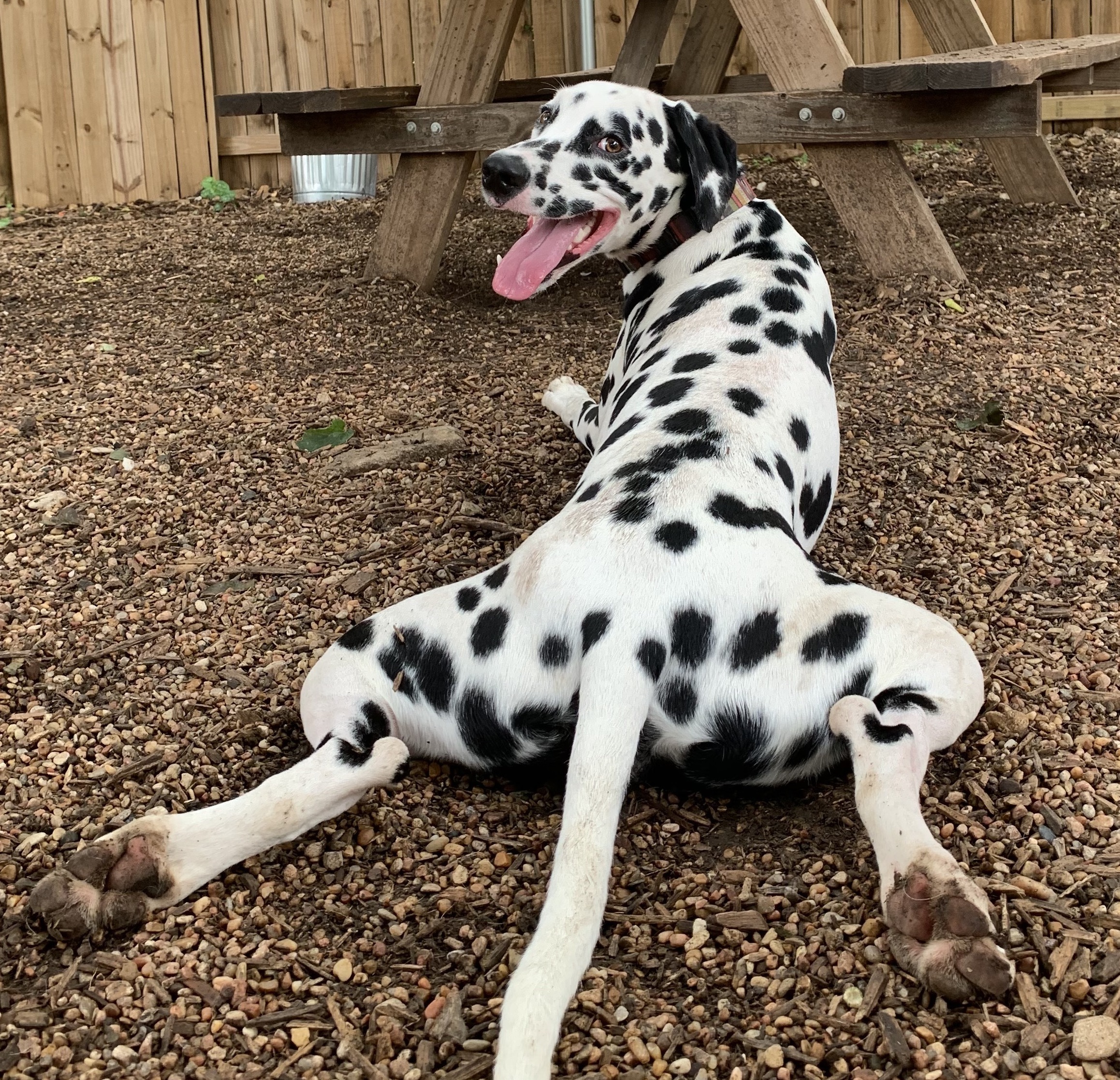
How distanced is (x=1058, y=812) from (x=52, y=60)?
882 centimetres

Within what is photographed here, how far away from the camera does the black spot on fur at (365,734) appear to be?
101 inches

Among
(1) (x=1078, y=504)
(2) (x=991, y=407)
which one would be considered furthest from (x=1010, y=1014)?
(2) (x=991, y=407)

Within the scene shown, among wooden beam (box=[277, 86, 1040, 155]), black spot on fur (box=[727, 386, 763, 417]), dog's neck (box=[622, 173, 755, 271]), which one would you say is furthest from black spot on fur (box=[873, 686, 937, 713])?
wooden beam (box=[277, 86, 1040, 155])

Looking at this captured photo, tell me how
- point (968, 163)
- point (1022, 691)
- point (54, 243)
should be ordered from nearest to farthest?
1. point (1022, 691)
2. point (54, 243)
3. point (968, 163)

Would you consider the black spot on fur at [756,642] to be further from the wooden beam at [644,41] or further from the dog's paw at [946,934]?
the wooden beam at [644,41]

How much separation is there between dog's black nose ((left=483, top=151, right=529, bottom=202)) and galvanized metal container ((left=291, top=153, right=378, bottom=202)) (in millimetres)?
5386

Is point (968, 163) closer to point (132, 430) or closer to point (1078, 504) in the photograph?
point (1078, 504)

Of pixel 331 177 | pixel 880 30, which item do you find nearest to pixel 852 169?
pixel 331 177

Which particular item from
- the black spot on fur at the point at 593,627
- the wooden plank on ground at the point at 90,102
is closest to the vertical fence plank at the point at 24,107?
the wooden plank on ground at the point at 90,102

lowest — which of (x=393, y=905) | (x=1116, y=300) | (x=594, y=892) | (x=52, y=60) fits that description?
(x=393, y=905)

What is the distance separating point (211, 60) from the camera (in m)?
9.21

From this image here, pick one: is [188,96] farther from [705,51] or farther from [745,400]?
[745,400]

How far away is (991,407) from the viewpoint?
4547mm

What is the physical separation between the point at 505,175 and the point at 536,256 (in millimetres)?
268
